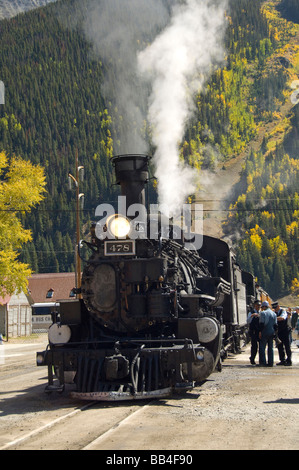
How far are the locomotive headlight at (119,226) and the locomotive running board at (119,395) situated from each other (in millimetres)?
2494

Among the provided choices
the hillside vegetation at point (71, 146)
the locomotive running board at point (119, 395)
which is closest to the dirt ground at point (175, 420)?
the locomotive running board at point (119, 395)

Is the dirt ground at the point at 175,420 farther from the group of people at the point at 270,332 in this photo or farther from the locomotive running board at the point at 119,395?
the group of people at the point at 270,332

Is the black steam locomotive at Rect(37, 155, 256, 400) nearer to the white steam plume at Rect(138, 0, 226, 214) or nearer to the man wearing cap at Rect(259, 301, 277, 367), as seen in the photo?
the man wearing cap at Rect(259, 301, 277, 367)

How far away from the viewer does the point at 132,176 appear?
35.7ft

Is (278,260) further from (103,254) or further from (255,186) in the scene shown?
(103,254)

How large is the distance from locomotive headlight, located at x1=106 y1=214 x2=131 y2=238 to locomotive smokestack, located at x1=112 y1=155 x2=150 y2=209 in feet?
2.08

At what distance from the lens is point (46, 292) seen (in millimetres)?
59969

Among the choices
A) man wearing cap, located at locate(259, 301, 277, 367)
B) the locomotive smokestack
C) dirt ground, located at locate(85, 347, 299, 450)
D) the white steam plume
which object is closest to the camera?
dirt ground, located at locate(85, 347, 299, 450)

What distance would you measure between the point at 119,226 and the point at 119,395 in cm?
268

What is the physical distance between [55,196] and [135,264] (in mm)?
125049

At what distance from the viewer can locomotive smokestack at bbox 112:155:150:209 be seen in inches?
425

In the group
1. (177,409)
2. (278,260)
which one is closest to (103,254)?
(177,409)

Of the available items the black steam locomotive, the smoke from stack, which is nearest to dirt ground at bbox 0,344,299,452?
the black steam locomotive

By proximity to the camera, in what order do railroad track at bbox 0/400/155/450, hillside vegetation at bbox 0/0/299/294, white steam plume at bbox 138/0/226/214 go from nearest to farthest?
railroad track at bbox 0/400/155/450
white steam plume at bbox 138/0/226/214
hillside vegetation at bbox 0/0/299/294
